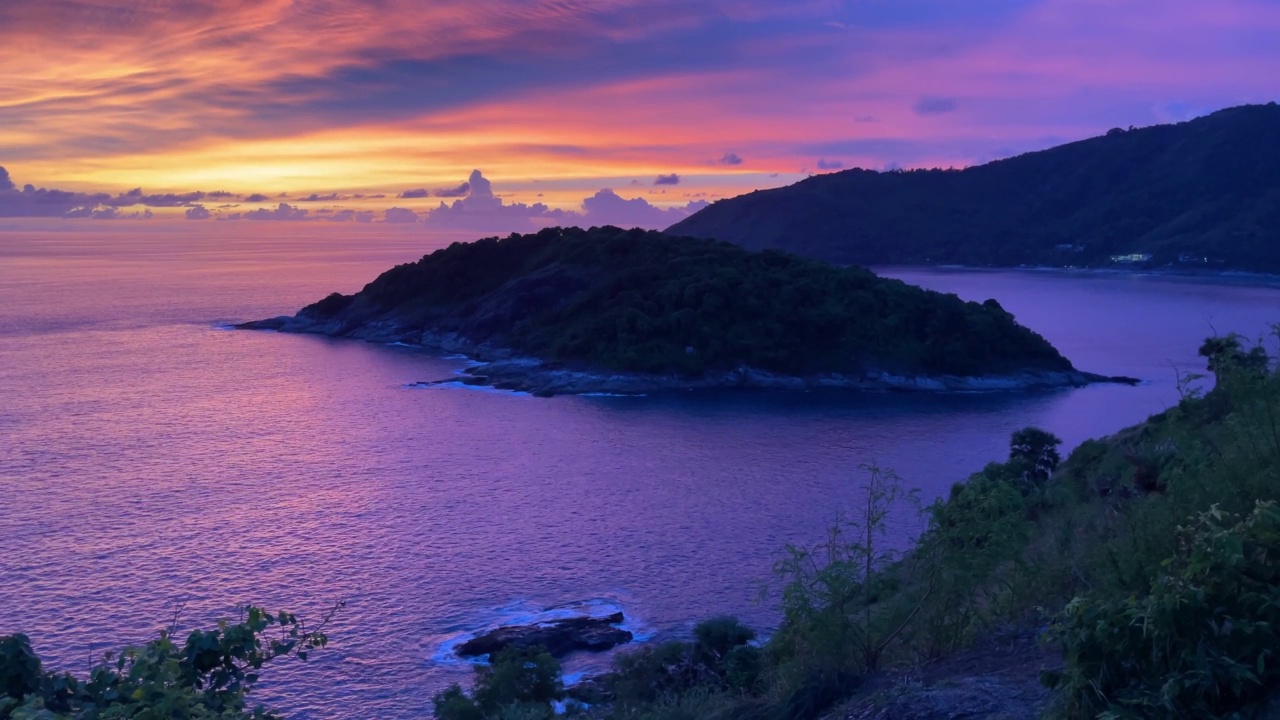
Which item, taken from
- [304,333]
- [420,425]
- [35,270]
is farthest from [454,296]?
[35,270]

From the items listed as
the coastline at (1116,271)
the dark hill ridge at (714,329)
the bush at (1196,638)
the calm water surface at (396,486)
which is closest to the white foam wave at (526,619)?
the calm water surface at (396,486)

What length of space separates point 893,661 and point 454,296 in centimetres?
7315

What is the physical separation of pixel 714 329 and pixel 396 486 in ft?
101

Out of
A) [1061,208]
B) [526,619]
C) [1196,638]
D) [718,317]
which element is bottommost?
[526,619]

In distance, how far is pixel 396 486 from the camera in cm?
3531

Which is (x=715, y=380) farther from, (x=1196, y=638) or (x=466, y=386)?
(x=1196, y=638)

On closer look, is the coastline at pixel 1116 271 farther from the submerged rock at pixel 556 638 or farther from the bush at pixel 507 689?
the bush at pixel 507 689

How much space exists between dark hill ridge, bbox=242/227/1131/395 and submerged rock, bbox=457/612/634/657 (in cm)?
3374

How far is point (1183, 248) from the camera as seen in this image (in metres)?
131

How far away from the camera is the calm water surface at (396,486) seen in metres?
23.4

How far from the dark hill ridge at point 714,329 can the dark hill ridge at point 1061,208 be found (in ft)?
250

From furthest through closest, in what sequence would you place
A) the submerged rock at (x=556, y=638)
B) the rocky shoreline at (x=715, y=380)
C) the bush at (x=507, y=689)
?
the rocky shoreline at (x=715, y=380), the submerged rock at (x=556, y=638), the bush at (x=507, y=689)

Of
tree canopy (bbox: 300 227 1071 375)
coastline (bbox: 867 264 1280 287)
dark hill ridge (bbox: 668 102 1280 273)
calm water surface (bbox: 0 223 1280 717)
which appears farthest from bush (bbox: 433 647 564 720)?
dark hill ridge (bbox: 668 102 1280 273)

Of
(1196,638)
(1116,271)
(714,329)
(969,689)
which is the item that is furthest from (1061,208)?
(1196,638)
